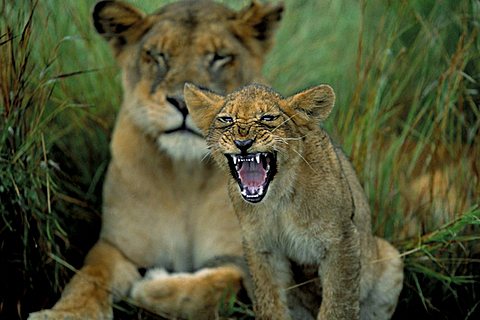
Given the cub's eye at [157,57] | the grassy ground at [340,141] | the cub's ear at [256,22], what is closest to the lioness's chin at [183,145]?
the cub's eye at [157,57]

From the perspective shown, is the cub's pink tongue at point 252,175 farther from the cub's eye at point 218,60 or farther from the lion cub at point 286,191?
the cub's eye at point 218,60

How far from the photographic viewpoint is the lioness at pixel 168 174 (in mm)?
3865

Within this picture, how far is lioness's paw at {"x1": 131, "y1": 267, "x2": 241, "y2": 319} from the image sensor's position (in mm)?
3859

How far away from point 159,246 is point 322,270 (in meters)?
1.15

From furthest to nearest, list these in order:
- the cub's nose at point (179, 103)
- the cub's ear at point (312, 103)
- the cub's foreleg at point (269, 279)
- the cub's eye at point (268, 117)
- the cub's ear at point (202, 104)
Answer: the cub's nose at point (179, 103), the cub's foreleg at point (269, 279), the cub's ear at point (202, 104), the cub's ear at point (312, 103), the cub's eye at point (268, 117)

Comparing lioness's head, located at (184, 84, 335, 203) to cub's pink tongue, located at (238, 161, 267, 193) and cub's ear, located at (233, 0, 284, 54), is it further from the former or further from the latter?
cub's ear, located at (233, 0, 284, 54)

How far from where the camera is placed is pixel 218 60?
3967 mm

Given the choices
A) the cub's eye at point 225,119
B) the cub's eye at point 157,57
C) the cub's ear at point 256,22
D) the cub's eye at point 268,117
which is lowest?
the cub's eye at point 268,117

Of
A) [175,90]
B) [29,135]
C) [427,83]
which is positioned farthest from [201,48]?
[427,83]

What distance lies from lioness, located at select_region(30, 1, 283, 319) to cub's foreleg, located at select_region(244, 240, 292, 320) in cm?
62

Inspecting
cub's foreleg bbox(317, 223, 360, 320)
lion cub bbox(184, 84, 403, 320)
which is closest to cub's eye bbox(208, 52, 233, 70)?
lion cub bbox(184, 84, 403, 320)

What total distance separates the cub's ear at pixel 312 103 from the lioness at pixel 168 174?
31.7 inches

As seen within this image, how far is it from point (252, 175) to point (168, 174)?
1.31 meters

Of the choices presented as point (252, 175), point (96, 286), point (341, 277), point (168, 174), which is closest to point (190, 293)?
point (96, 286)
